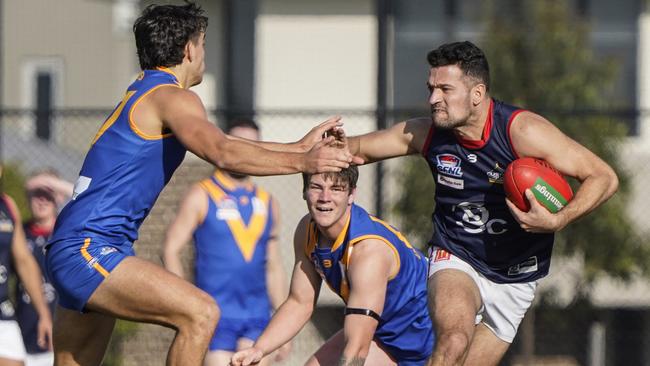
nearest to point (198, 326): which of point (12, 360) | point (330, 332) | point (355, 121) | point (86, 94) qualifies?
point (12, 360)

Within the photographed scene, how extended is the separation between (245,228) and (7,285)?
64.3 inches

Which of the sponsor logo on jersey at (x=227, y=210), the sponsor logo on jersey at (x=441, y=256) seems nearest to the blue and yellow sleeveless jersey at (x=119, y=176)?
the sponsor logo on jersey at (x=441, y=256)

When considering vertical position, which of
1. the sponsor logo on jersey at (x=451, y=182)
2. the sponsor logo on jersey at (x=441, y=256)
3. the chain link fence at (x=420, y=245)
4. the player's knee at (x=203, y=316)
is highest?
the sponsor logo on jersey at (x=451, y=182)

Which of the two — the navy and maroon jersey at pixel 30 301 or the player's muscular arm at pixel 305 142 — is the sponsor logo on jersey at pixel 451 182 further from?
the navy and maroon jersey at pixel 30 301

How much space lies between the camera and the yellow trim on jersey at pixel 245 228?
855 cm

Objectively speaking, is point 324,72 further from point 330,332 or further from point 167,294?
point 167,294

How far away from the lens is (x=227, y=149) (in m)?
5.57

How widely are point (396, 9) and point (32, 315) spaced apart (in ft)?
23.0

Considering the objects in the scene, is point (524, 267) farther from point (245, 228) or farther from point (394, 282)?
point (245, 228)

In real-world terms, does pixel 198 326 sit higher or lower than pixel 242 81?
lower

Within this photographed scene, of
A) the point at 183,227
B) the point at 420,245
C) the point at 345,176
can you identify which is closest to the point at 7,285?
the point at 183,227

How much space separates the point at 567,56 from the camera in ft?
43.2

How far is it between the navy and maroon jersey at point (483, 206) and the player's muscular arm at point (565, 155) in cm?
8

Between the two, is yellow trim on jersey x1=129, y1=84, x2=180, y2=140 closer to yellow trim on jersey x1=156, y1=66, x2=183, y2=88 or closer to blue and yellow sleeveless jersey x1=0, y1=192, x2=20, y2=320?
yellow trim on jersey x1=156, y1=66, x2=183, y2=88
